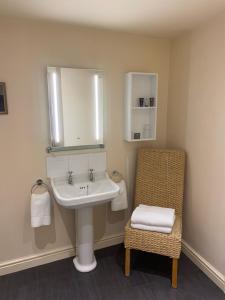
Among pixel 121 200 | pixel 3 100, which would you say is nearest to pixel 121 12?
pixel 3 100

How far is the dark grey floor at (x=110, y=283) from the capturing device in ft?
6.31

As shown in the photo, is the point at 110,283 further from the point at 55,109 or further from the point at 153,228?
the point at 55,109

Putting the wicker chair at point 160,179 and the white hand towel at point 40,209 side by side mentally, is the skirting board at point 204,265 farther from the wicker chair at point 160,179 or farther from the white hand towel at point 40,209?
the white hand towel at point 40,209

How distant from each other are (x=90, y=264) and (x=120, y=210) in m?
0.62

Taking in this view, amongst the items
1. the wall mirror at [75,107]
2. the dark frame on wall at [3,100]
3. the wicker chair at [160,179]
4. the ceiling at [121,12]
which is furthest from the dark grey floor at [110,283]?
the ceiling at [121,12]

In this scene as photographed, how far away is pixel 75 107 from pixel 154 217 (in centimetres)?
122

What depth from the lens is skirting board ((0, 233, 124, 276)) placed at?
2.16 m

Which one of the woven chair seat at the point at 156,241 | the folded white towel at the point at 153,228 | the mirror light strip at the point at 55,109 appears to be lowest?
the woven chair seat at the point at 156,241

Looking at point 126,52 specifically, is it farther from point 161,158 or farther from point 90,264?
point 90,264

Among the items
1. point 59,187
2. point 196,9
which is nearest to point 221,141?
point 196,9

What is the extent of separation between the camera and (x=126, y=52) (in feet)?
7.39

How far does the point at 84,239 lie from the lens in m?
2.18

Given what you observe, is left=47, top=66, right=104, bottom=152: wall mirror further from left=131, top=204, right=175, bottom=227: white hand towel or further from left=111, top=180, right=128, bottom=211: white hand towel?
left=131, top=204, right=175, bottom=227: white hand towel

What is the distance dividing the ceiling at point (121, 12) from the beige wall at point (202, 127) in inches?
9.2
